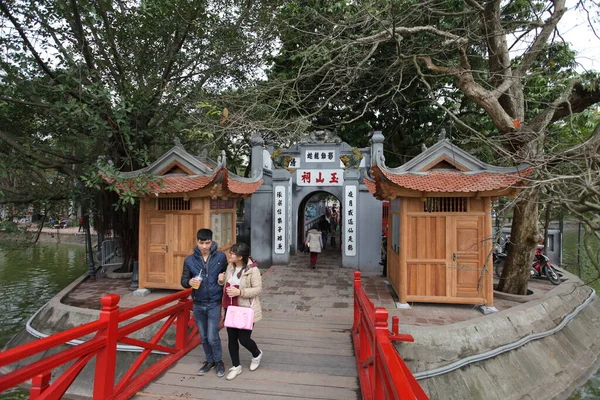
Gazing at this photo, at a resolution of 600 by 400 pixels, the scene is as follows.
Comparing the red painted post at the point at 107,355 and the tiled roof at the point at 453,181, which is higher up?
the tiled roof at the point at 453,181

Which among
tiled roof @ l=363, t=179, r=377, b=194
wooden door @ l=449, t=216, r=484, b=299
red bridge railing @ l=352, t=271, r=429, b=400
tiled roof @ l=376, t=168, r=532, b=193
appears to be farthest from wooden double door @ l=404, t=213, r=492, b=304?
red bridge railing @ l=352, t=271, r=429, b=400

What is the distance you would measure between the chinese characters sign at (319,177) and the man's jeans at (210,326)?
25.0 feet

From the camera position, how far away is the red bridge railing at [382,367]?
2080mm

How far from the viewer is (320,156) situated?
1109 centimetres

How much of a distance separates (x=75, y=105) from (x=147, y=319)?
13.1ft

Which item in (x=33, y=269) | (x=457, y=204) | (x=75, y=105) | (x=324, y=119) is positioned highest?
(x=324, y=119)

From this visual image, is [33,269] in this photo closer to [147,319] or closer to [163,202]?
[163,202]

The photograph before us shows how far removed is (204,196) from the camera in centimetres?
684

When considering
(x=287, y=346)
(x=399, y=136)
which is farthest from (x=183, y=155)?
(x=399, y=136)

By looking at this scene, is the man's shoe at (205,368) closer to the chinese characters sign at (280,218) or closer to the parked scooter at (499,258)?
the chinese characters sign at (280,218)

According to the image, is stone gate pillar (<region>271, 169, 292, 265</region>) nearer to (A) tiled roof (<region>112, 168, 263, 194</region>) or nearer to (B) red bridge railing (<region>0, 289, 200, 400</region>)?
(A) tiled roof (<region>112, 168, 263, 194</region>)

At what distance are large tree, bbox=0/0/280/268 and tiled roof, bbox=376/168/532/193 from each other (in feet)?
13.6

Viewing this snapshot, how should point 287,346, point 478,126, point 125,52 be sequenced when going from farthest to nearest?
1. point 478,126
2. point 125,52
3. point 287,346

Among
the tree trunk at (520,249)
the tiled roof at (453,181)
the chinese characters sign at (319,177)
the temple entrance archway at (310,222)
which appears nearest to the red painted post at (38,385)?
the tiled roof at (453,181)
